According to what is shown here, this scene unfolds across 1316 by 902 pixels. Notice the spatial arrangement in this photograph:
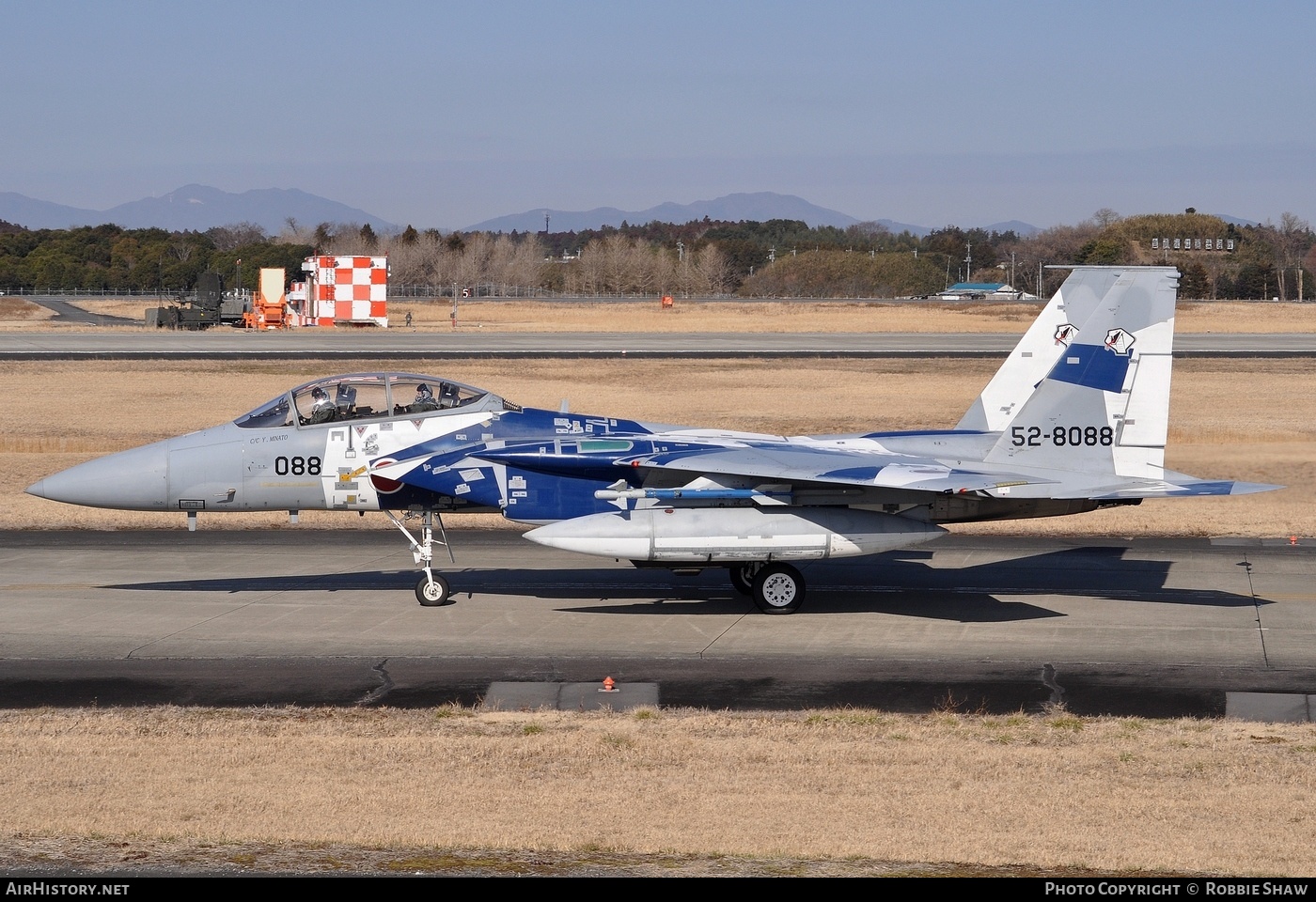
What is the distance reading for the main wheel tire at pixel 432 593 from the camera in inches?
683

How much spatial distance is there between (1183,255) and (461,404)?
475 ft

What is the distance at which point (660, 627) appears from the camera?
650 inches

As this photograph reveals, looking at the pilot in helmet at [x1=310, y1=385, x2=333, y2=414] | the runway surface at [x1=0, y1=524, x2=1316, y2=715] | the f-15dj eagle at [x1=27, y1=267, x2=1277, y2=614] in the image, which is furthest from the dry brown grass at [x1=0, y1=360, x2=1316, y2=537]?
the pilot in helmet at [x1=310, y1=385, x2=333, y2=414]

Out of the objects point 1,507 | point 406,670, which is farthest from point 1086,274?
point 1,507

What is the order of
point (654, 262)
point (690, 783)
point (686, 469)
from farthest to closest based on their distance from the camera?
point (654, 262) → point (686, 469) → point (690, 783)

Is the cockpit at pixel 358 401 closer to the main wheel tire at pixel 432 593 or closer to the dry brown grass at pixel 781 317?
the main wheel tire at pixel 432 593

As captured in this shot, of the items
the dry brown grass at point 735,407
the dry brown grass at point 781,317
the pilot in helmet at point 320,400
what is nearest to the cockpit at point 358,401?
the pilot in helmet at point 320,400

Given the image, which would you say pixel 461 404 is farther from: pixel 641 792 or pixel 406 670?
pixel 641 792

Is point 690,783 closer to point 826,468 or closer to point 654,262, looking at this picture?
point 826,468

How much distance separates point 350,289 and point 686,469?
2456 inches

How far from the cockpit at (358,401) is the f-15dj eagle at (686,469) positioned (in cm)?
2

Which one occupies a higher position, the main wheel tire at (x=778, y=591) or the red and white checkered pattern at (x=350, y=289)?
the red and white checkered pattern at (x=350, y=289)

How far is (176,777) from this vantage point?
10.2 meters

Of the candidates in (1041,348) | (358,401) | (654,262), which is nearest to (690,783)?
(358,401)
